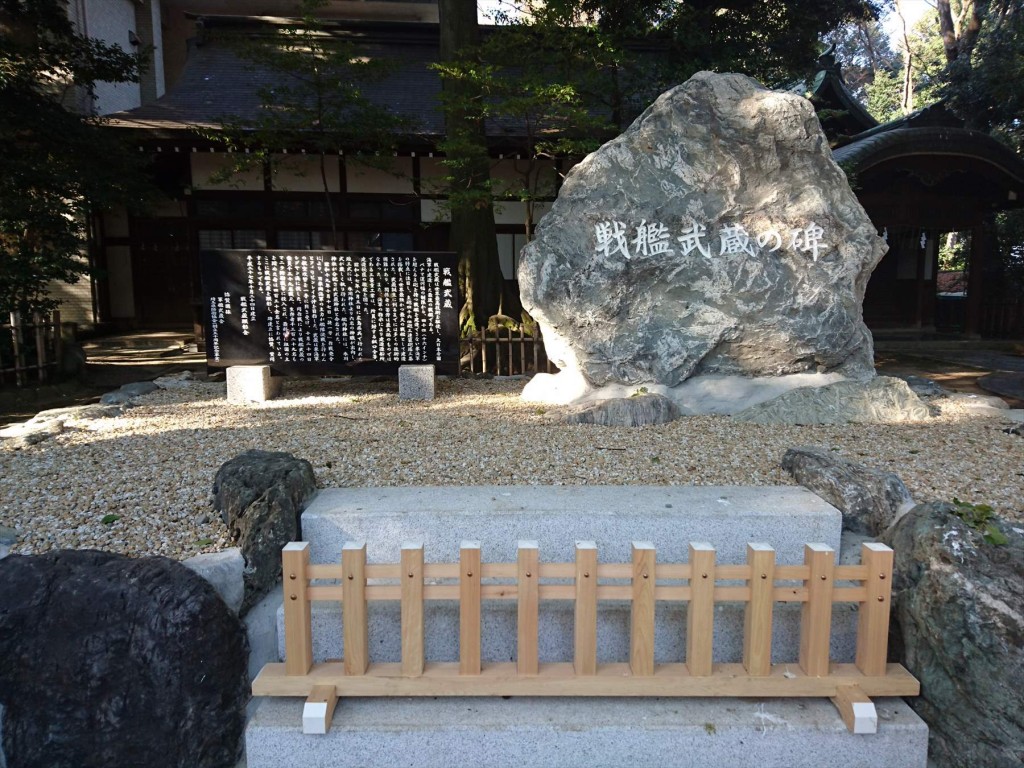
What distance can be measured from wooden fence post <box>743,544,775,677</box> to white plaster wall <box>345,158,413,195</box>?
1023 centimetres

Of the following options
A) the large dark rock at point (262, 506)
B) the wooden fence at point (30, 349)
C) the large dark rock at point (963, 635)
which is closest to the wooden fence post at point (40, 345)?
the wooden fence at point (30, 349)

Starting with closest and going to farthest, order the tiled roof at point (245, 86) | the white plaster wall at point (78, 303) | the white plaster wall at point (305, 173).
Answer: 1. the tiled roof at point (245, 86)
2. the white plaster wall at point (305, 173)
3. the white plaster wall at point (78, 303)

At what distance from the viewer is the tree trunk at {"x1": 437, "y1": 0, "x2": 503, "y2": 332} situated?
9008mm

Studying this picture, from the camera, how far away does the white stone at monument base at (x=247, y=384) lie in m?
6.96

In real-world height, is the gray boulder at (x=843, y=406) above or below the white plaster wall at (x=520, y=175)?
below

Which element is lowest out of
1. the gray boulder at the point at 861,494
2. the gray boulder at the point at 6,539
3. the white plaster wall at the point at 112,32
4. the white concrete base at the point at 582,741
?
the white concrete base at the point at 582,741

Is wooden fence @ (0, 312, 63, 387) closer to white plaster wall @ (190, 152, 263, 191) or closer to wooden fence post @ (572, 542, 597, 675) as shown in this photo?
white plaster wall @ (190, 152, 263, 191)

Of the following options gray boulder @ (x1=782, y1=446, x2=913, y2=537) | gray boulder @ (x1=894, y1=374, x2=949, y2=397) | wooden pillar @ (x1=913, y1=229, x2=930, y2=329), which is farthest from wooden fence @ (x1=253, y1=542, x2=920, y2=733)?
wooden pillar @ (x1=913, y1=229, x2=930, y2=329)

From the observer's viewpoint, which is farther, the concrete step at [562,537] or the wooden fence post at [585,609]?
the concrete step at [562,537]

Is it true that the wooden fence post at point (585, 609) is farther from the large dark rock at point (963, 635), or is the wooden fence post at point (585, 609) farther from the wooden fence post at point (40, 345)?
the wooden fence post at point (40, 345)

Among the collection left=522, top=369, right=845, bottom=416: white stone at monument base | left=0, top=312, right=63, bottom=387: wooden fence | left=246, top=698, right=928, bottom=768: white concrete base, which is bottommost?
left=246, top=698, right=928, bottom=768: white concrete base

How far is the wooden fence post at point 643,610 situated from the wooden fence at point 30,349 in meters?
8.43

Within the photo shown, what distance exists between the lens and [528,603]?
110 inches

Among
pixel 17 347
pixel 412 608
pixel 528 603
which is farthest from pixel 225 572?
pixel 17 347
